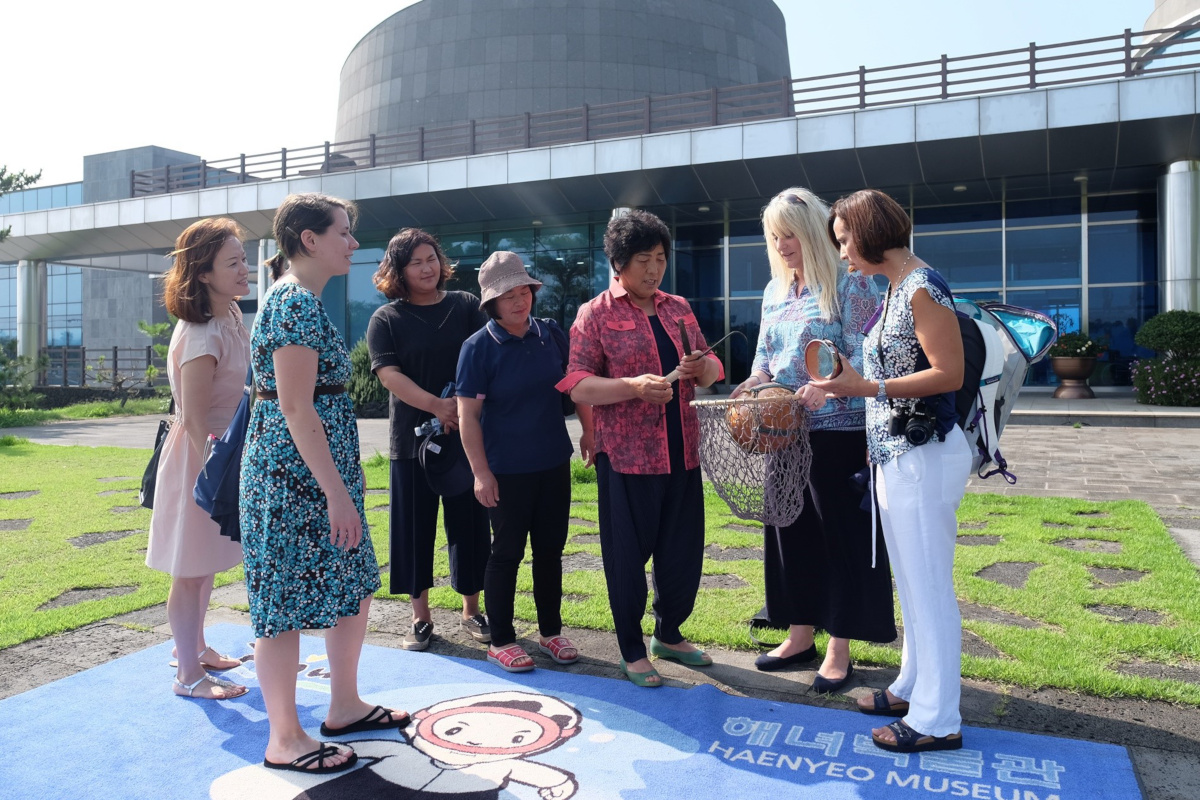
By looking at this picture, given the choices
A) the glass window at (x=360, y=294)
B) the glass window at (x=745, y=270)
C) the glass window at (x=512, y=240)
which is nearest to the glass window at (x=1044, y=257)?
the glass window at (x=745, y=270)

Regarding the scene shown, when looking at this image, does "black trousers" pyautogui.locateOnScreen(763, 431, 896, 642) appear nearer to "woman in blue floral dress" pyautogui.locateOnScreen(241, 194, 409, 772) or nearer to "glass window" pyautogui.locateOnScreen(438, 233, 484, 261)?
"woman in blue floral dress" pyautogui.locateOnScreen(241, 194, 409, 772)

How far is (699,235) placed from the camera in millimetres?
22375

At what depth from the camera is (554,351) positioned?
4059 millimetres

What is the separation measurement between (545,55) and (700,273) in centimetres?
1192

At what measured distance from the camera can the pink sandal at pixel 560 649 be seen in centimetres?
393

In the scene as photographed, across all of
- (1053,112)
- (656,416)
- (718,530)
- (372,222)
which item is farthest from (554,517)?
(372,222)

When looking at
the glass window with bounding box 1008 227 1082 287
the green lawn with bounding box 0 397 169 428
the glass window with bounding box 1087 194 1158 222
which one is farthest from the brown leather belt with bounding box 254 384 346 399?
the glass window with bounding box 1087 194 1158 222

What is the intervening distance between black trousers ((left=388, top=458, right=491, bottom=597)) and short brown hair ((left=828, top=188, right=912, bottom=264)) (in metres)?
2.25

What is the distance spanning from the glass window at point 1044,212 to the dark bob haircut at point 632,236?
19064 mm

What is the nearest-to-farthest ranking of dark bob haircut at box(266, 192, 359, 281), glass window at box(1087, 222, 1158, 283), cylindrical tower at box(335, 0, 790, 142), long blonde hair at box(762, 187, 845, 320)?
dark bob haircut at box(266, 192, 359, 281)
long blonde hair at box(762, 187, 845, 320)
glass window at box(1087, 222, 1158, 283)
cylindrical tower at box(335, 0, 790, 142)

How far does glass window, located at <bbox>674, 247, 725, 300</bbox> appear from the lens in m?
22.1

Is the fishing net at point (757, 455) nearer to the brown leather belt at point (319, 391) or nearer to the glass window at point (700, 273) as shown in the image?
the brown leather belt at point (319, 391)

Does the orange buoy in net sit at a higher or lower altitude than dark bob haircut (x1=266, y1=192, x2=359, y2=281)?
lower

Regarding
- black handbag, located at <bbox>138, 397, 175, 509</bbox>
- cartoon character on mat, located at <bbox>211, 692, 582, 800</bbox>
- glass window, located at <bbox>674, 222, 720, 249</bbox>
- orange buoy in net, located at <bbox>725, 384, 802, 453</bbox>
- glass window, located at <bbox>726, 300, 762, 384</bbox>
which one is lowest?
cartoon character on mat, located at <bbox>211, 692, 582, 800</bbox>
